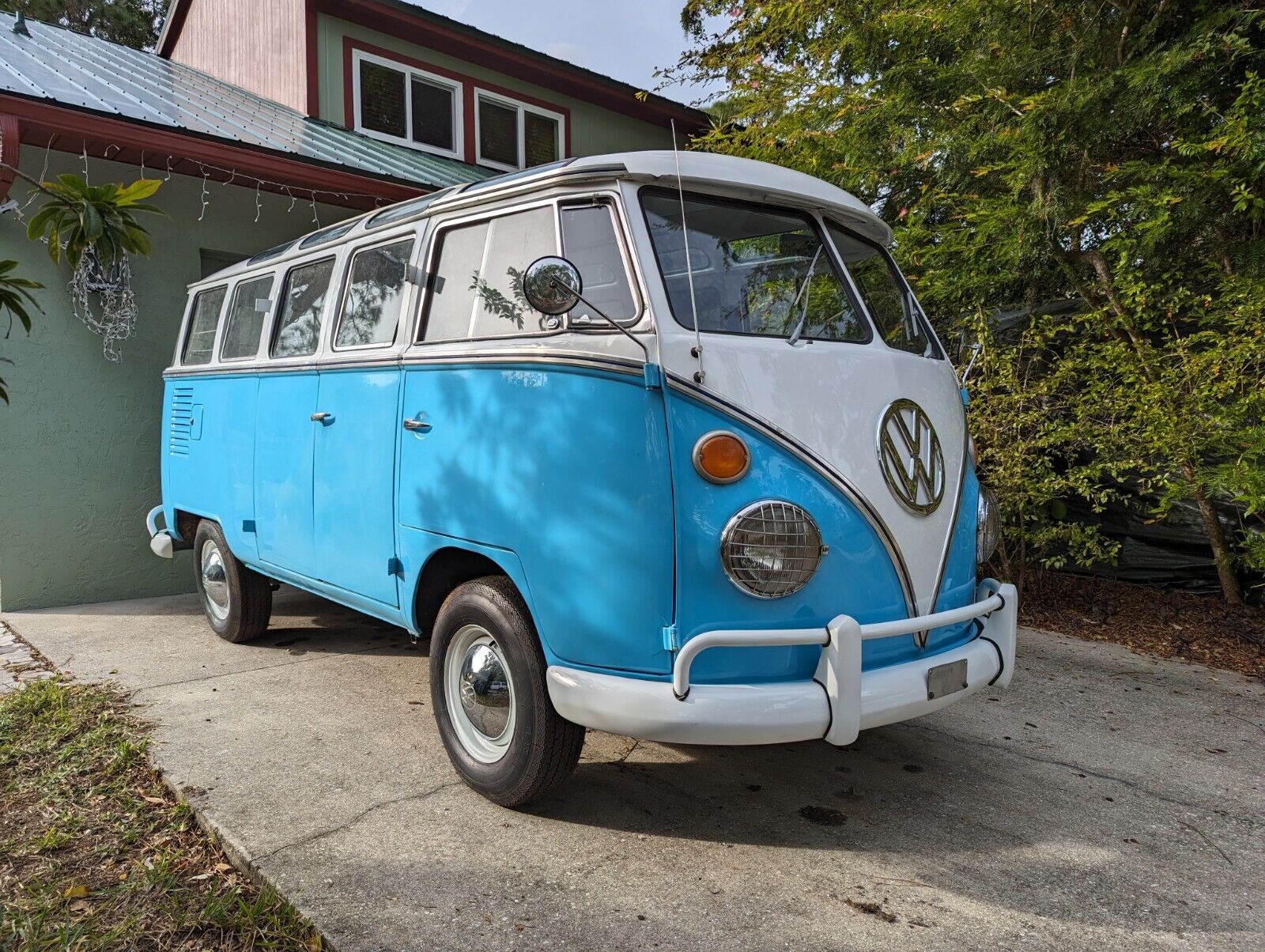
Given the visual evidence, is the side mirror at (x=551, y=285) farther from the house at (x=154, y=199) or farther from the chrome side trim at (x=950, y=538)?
the house at (x=154, y=199)

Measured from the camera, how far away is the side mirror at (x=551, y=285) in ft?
9.30

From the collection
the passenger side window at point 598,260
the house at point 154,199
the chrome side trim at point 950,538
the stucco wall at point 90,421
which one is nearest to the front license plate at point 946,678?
the chrome side trim at point 950,538

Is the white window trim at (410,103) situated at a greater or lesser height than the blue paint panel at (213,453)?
greater

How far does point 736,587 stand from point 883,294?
167 centimetres

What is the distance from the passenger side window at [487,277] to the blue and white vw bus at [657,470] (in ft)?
0.04

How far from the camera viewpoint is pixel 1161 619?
6383 millimetres

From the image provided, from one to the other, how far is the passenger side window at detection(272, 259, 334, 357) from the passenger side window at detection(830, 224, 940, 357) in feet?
8.38

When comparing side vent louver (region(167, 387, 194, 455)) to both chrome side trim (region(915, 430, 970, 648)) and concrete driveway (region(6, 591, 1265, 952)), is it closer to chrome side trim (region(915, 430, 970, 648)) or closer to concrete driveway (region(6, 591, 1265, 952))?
concrete driveway (region(6, 591, 1265, 952))

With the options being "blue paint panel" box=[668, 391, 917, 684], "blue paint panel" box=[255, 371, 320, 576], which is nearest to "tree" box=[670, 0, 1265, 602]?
"blue paint panel" box=[668, 391, 917, 684]

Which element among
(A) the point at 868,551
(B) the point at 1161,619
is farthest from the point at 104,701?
(B) the point at 1161,619

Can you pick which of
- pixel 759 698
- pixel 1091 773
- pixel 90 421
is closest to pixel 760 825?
pixel 759 698

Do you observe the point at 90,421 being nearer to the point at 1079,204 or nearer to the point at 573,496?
the point at 573,496

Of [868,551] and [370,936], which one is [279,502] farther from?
[868,551]

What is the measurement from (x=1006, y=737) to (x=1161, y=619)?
299cm
